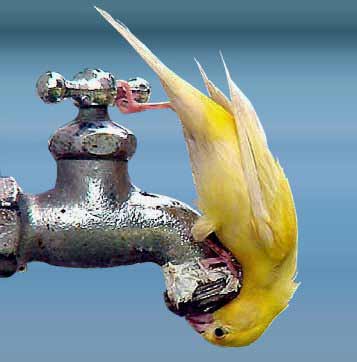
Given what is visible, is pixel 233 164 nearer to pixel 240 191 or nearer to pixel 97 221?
pixel 240 191

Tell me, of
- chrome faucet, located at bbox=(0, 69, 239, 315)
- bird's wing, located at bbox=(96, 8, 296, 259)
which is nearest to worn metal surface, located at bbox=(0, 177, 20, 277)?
chrome faucet, located at bbox=(0, 69, 239, 315)

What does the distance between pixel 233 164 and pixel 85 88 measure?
0.21 meters

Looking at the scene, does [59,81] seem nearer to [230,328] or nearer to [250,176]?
[250,176]

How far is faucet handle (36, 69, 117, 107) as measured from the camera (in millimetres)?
1247

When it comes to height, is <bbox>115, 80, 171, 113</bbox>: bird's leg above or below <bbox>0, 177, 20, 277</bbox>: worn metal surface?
above

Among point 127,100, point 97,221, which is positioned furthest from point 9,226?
point 127,100

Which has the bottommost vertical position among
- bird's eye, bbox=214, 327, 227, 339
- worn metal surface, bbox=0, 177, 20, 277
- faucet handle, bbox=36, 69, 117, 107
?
bird's eye, bbox=214, 327, 227, 339

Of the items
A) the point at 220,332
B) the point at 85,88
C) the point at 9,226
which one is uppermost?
the point at 85,88

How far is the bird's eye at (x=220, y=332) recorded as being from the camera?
1.29m

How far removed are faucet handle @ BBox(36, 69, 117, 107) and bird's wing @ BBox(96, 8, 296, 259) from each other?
2.4 inches

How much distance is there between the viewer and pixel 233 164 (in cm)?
123

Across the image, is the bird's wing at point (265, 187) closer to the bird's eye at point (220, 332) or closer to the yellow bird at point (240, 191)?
the yellow bird at point (240, 191)

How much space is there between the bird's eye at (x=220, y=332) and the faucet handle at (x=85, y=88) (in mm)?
320

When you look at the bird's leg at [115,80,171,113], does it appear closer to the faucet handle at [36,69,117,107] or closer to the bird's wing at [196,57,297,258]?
the faucet handle at [36,69,117,107]
